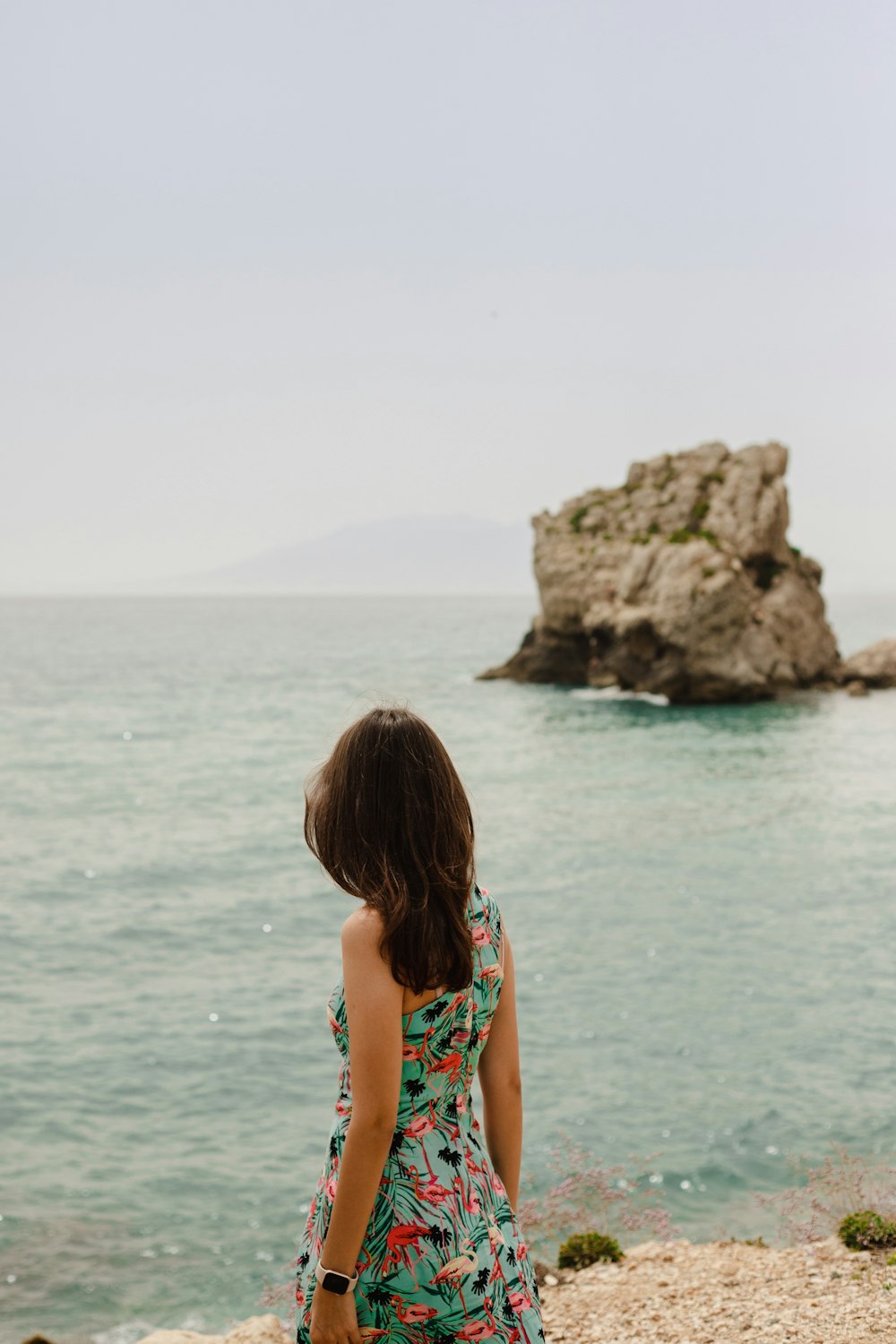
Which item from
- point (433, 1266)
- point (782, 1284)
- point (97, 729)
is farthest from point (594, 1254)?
point (97, 729)

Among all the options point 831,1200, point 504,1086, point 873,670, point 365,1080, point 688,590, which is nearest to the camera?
point 365,1080

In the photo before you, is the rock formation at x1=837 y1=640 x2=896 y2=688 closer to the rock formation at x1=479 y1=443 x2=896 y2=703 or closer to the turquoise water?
the rock formation at x1=479 y1=443 x2=896 y2=703

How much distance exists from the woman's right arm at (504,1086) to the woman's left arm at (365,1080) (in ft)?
1.62

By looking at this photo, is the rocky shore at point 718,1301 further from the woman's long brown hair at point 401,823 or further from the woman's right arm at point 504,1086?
the woman's long brown hair at point 401,823

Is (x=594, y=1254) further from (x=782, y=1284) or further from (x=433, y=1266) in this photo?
(x=433, y=1266)

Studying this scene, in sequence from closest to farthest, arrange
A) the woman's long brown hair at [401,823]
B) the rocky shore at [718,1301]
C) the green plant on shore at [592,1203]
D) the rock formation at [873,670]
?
the woman's long brown hair at [401,823], the rocky shore at [718,1301], the green plant on shore at [592,1203], the rock formation at [873,670]

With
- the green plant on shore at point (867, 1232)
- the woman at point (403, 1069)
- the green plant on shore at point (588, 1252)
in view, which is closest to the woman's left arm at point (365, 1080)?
the woman at point (403, 1069)

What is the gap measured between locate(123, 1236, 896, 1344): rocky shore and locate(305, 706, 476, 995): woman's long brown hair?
4178mm

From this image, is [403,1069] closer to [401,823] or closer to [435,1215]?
[435,1215]

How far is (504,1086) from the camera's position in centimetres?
355

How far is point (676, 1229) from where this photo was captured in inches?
412

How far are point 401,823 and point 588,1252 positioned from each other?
656 cm

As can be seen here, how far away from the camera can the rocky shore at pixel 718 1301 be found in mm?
6164

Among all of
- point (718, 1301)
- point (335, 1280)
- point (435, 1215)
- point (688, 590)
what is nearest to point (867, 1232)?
point (718, 1301)
